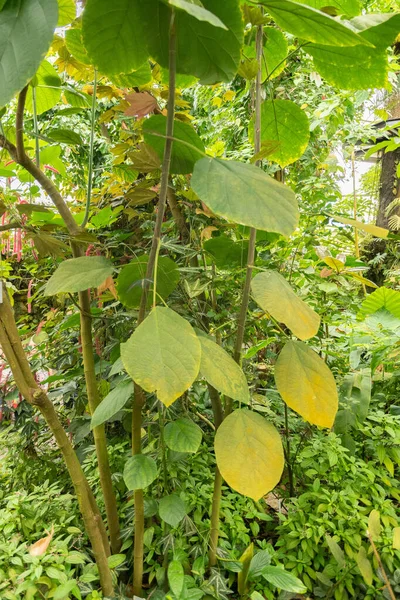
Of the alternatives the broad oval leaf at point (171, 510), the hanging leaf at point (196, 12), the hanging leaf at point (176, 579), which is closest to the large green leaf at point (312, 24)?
the hanging leaf at point (196, 12)

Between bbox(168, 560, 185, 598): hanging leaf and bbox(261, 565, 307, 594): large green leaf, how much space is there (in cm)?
17

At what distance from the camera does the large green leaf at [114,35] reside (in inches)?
13.9

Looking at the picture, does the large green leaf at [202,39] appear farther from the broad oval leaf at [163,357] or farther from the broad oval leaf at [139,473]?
the broad oval leaf at [139,473]

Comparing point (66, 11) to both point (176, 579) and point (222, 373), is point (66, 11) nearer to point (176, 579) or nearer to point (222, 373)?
point (222, 373)

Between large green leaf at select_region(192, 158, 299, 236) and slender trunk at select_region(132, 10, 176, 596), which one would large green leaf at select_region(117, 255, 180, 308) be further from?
large green leaf at select_region(192, 158, 299, 236)

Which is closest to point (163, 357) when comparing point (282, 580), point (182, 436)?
point (182, 436)

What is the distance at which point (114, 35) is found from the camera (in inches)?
14.9

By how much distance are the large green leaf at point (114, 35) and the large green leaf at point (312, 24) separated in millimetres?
128

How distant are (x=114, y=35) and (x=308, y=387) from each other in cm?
44

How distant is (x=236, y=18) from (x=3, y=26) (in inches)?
7.7

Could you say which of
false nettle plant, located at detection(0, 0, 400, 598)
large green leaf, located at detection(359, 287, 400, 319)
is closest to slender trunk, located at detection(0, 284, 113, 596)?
false nettle plant, located at detection(0, 0, 400, 598)

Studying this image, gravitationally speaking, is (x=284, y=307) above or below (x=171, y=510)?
above

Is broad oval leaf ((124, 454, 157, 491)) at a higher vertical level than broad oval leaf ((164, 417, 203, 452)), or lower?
lower

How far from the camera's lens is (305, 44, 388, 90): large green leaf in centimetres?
43
